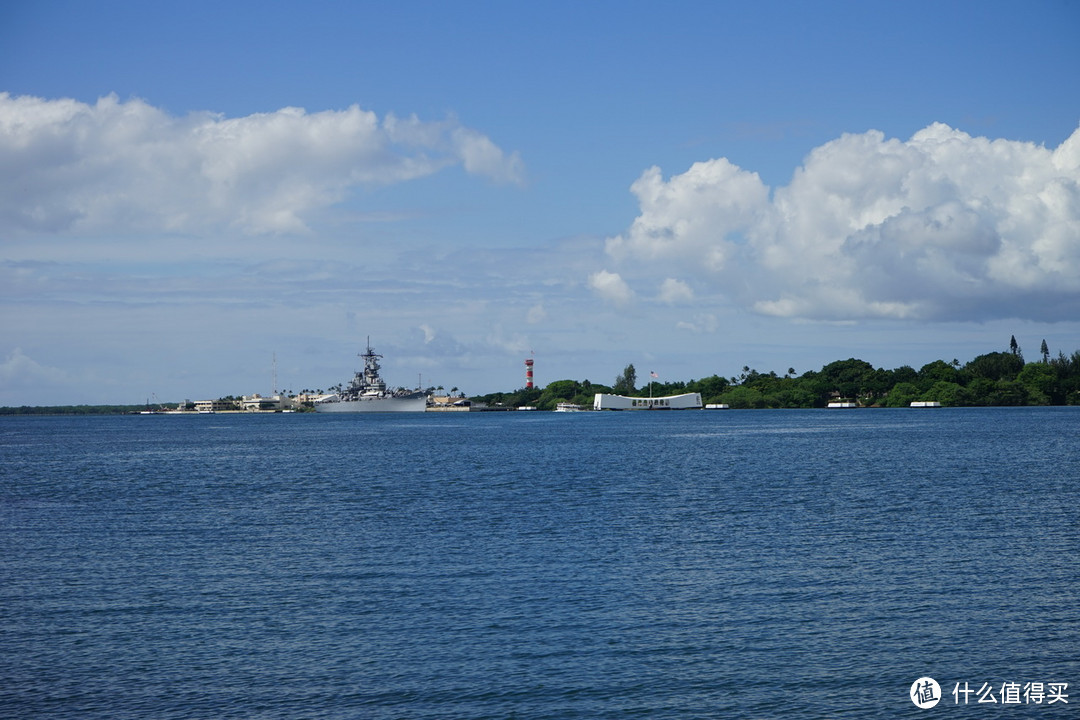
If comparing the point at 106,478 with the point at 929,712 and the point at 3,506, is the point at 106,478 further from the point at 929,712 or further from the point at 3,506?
the point at 929,712

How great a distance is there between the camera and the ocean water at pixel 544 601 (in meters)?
22.5

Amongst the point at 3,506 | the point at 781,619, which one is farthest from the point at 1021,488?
the point at 3,506

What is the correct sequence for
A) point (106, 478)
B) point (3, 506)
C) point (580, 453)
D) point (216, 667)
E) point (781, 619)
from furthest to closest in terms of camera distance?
point (580, 453) → point (106, 478) → point (3, 506) → point (781, 619) → point (216, 667)

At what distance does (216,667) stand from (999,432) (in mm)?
128315

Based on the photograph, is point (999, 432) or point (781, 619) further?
point (999, 432)

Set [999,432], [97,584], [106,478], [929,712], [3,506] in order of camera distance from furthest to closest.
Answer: [999,432] < [106,478] < [3,506] < [97,584] < [929,712]

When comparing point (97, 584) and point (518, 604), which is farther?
point (97, 584)

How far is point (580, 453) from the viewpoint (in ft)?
340

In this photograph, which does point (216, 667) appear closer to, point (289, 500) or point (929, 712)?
point (929, 712)

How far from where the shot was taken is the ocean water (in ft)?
73.8

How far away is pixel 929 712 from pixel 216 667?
16.8 metres

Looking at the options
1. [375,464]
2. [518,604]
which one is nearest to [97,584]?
[518,604]

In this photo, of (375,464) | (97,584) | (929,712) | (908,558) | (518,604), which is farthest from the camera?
(375,464)

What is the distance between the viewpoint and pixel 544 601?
99.7 feet
